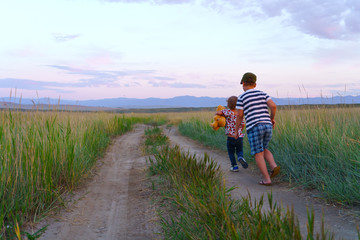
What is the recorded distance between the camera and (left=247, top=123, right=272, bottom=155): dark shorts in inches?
190

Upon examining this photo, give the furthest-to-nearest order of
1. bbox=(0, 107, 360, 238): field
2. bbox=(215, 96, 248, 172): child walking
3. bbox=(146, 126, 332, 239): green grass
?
1. bbox=(215, 96, 248, 172): child walking
2. bbox=(0, 107, 360, 238): field
3. bbox=(146, 126, 332, 239): green grass

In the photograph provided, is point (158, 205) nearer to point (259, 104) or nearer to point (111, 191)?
point (111, 191)

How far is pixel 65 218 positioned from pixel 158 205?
47.1 inches

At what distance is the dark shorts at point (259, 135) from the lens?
4816mm

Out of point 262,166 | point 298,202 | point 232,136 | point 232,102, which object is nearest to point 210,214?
point 298,202

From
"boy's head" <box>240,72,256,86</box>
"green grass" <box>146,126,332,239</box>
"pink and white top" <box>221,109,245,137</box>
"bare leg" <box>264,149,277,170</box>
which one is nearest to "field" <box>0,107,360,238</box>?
"bare leg" <box>264,149,277,170</box>

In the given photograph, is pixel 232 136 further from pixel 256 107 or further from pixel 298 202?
pixel 298 202

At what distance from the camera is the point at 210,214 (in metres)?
2.76

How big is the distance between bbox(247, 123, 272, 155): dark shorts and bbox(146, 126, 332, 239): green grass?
957mm

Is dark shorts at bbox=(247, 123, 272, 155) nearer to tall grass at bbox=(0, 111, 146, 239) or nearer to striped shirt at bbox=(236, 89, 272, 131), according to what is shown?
striped shirt at bbox=(236, 89, 272, 131)

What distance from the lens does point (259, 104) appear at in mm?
4852

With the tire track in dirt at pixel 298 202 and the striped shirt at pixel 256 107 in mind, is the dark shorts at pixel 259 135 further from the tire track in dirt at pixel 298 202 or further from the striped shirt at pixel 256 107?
the tire track in dirt at pixel 298 202

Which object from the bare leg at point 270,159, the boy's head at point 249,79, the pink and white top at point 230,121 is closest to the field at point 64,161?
the bare leg at point 270,159

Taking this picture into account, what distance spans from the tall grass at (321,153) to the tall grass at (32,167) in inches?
144
